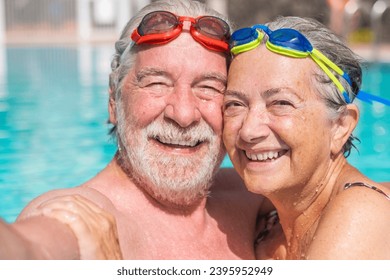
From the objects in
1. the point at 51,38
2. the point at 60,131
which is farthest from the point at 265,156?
the point at 51,38

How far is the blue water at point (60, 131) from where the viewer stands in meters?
7.88

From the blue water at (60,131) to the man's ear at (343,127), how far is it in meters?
1.24

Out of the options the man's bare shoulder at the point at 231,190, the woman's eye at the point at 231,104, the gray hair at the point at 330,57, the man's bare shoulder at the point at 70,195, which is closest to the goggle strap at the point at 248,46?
the gray hair at the point at 330,57

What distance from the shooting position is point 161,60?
3312 millimetres

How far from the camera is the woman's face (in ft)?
9.62

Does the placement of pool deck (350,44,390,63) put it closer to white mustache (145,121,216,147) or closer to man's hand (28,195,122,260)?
white mustache (145,121,216,147)

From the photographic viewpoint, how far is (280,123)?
293 centimetres

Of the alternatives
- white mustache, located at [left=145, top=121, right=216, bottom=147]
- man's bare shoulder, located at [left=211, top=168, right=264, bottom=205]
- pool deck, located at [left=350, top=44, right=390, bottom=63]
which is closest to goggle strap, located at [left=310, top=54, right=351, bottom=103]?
white mustache, located at [left=145, top=121, right=216, bottom=147]

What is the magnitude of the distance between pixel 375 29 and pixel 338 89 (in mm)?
14086

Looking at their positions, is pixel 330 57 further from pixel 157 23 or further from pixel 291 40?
pixel 157 23

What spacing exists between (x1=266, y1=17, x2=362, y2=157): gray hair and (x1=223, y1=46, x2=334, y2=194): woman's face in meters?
0.04
